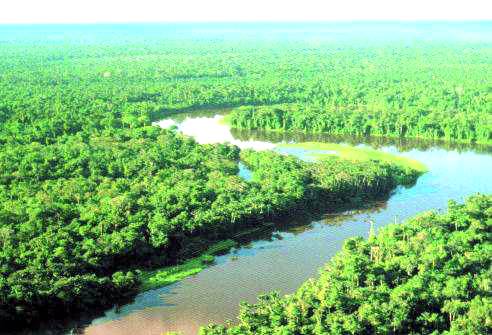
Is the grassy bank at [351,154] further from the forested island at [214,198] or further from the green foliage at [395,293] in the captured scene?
the green foliage at [395,293]

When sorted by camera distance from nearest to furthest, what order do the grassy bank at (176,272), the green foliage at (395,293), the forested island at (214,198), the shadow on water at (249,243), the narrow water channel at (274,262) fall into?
the green foliage at (395,293) < the forested island at (214,198) < the shadow on water at (249,243) < the narrow water channel at (274,262) < the grassy bank at (176,272)

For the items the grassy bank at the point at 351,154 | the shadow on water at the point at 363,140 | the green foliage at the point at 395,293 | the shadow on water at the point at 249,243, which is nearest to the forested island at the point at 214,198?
the green foliage at the point at 395,293

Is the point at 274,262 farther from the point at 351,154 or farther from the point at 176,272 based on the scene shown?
the point at 351,154

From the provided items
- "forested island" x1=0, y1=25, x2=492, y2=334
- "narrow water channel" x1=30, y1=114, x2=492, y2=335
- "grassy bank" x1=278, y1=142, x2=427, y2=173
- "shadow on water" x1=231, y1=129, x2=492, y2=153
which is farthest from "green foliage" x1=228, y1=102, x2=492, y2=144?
"narrow water channel" x1=30, y1=114, x2=492, y2=335

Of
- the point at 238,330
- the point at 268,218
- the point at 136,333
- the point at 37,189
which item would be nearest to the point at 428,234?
the point at 268,218

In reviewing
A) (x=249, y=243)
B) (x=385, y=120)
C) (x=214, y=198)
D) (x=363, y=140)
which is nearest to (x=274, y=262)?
(x=249, y=243)
